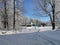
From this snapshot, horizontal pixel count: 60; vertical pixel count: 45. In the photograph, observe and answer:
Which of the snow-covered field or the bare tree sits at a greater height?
the bare tree

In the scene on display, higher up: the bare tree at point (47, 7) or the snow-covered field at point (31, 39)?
the bare tree at point (47, 7)

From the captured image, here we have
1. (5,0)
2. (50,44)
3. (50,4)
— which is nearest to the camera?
(50,44)

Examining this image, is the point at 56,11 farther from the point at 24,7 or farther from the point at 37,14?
the point at 24,7

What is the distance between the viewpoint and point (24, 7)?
78.4ft

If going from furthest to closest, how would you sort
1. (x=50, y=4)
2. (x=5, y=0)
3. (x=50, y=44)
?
1. (x=5, y=0)
2. (x=50, y=4)
3. (x=50, y=44)

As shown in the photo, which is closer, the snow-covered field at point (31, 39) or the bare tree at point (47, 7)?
the snow-covered field at point (31, 39)

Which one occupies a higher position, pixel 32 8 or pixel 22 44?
pixel 32 8

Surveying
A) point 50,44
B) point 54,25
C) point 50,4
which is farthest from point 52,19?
point 50,44

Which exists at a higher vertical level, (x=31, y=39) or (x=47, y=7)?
(x=47, y=7)

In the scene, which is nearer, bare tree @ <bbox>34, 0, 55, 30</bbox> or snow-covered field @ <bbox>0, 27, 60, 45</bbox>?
snow-covered field @ <bbox>0, 27, 60, 45</bbox>

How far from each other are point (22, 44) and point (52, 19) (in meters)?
16.8

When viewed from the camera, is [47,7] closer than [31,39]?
No

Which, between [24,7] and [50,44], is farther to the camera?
[24,7]

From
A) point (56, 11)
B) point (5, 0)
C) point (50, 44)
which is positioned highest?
point (5, 0)
